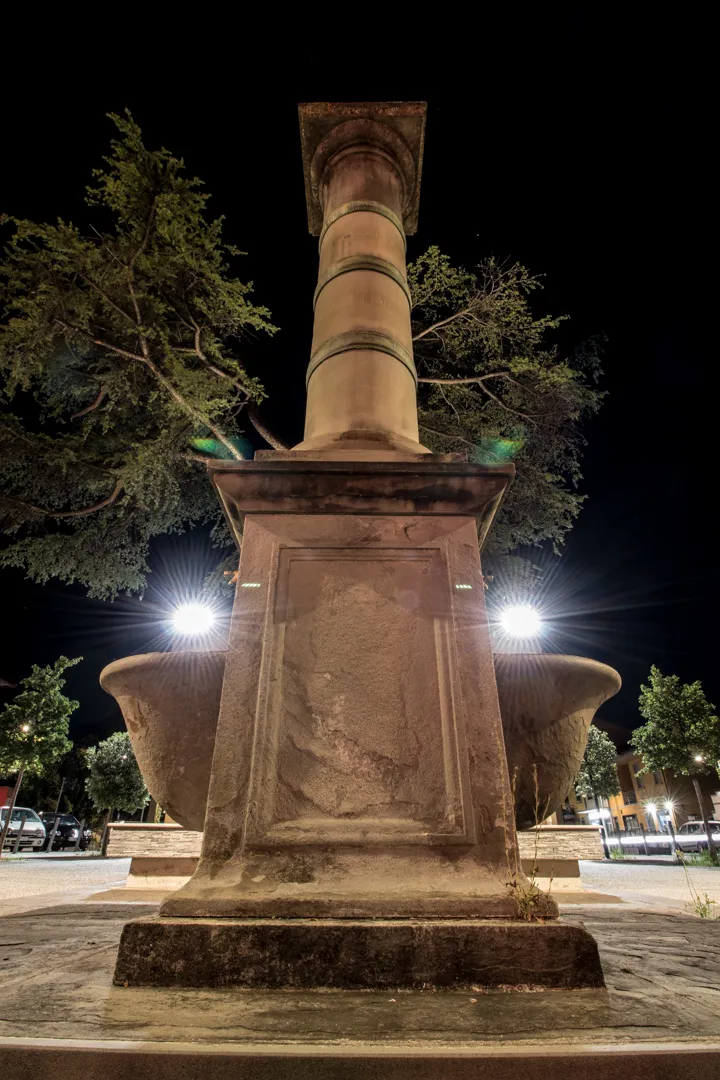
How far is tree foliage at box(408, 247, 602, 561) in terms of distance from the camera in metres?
9.86

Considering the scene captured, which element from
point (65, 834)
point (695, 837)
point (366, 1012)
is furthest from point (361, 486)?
point (65, 834)

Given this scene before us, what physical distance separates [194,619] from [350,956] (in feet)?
26.6

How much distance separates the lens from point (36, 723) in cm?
2262

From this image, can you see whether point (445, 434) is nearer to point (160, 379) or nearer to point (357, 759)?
point (160, 379)

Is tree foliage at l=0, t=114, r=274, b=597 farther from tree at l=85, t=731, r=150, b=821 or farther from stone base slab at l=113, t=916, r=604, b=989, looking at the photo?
tree at l=85, t=731, r=150, b=821

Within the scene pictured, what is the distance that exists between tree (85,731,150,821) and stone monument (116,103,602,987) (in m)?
29.6

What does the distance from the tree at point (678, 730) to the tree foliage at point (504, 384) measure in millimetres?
16114

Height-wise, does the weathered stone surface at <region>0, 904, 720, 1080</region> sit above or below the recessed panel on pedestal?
below

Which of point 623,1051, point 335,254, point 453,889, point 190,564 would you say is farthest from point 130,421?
point 623,1051

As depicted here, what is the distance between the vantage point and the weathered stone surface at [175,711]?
10.0 feet

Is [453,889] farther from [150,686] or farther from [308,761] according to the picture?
[150,686]

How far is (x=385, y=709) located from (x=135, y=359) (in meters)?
7.36

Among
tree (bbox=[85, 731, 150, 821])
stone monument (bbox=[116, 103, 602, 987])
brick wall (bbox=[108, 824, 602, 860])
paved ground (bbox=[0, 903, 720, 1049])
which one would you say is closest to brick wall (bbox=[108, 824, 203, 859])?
brick wall (bbox=[108, 824, 602, 860])

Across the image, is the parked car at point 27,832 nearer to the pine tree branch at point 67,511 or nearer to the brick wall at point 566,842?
the pine tree branch at point 67,511
